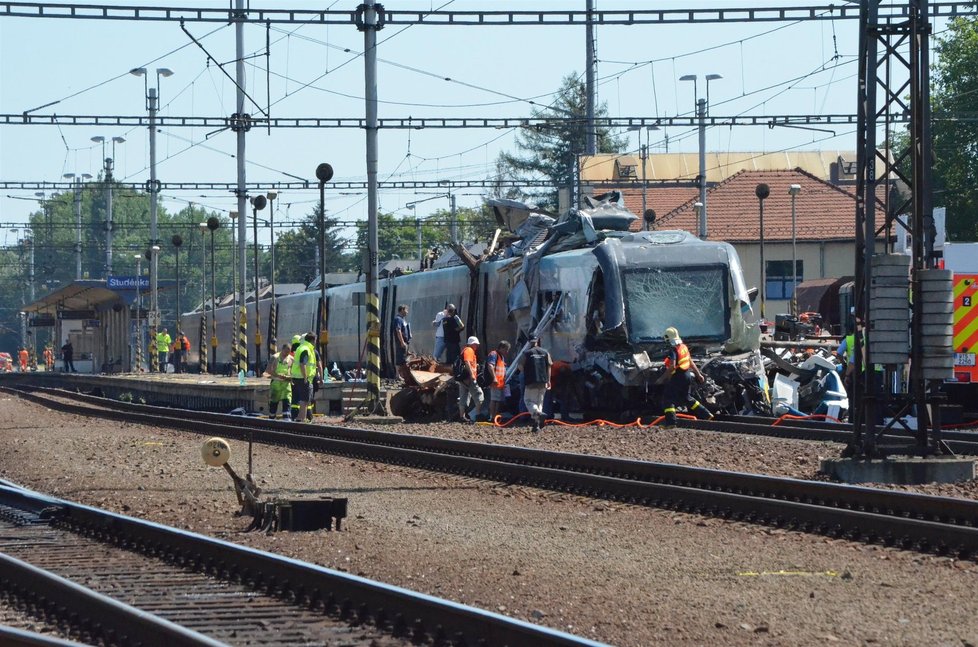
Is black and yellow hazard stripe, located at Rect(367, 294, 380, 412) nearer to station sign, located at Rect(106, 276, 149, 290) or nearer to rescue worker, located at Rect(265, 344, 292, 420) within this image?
rescue worker, located at Rect(265, 344, 292, 420)

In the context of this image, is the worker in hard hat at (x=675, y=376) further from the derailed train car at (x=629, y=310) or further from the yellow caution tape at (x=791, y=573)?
the yellow caution tape at (x=791, y=573)

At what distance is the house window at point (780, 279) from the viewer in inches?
2271

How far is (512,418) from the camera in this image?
2444cm

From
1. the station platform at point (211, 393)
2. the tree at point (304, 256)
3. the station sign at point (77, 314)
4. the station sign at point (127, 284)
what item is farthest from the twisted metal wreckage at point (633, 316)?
the tree at point (304, 256)

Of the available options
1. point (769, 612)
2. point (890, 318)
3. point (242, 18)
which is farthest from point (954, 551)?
point (242, 18)

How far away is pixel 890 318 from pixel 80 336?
252ft

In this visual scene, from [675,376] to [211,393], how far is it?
15705 mm

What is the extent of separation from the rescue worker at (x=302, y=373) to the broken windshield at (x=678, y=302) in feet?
20.6

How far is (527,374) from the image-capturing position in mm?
21969

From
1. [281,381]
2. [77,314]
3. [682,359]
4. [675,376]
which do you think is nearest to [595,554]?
[682,359]

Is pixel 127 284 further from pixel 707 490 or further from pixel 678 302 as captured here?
pixel 707 490

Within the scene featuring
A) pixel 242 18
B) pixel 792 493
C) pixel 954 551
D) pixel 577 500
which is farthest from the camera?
pixel 242 18

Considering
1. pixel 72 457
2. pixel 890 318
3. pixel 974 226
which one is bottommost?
pixel 72 457

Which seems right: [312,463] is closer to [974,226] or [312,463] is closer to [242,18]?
[242,18]
